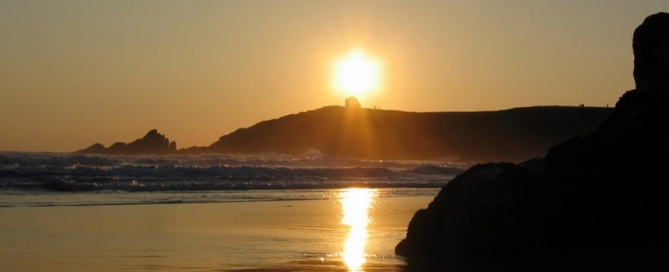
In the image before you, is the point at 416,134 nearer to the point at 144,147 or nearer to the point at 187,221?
the point at 144,147

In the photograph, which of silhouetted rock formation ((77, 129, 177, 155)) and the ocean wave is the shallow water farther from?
silhouetted rock formation ((77, 129, 177, 155))

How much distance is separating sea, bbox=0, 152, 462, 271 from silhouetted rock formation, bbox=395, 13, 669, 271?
45.7 inches

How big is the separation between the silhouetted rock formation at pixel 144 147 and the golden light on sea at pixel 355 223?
46.6m

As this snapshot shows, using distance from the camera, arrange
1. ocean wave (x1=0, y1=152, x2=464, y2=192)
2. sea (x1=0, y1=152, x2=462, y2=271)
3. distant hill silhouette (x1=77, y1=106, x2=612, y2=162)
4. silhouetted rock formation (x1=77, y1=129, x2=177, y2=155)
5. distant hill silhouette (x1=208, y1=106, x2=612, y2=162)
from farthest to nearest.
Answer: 1. distant hill silhouette (x1=208, y1=106, x2=612, y2=162)
2. distant hill silhouette (x1=77, y1=106, x2=612, y2=162)
3. silhouetted rock formation (x1=77, y1=129, x2=177, y2=155)
4. ocean wave (x1=0, y1=152, x2=464, y2=192)
5. sea (x1=0, y1=152, x2=462, y2=271)

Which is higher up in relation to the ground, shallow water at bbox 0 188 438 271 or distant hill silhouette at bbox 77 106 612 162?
distant hill silhouette at bbox 77 106 612 162

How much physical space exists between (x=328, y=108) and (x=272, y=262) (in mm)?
80183

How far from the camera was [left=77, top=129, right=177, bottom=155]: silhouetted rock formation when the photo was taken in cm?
7488

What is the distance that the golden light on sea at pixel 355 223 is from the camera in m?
11.5

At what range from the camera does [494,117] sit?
92.9m

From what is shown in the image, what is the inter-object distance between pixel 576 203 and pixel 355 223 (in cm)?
666

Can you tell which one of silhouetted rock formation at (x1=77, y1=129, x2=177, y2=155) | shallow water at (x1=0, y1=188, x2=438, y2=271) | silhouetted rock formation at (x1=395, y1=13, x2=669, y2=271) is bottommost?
shallow water at (x1=0, y1=188, x2=438, y2=271)

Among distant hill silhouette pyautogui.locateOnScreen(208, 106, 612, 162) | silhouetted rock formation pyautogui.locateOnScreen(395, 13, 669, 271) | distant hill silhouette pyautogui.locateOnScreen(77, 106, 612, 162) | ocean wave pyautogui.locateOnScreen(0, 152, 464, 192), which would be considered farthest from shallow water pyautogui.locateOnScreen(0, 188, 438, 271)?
distant hill silhouette pyautogui.locateOnScreen(208, 106, 612, 162)

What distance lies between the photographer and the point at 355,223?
679 inches

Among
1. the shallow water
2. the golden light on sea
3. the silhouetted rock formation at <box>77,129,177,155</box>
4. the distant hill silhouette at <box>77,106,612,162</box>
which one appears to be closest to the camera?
the shallow water
